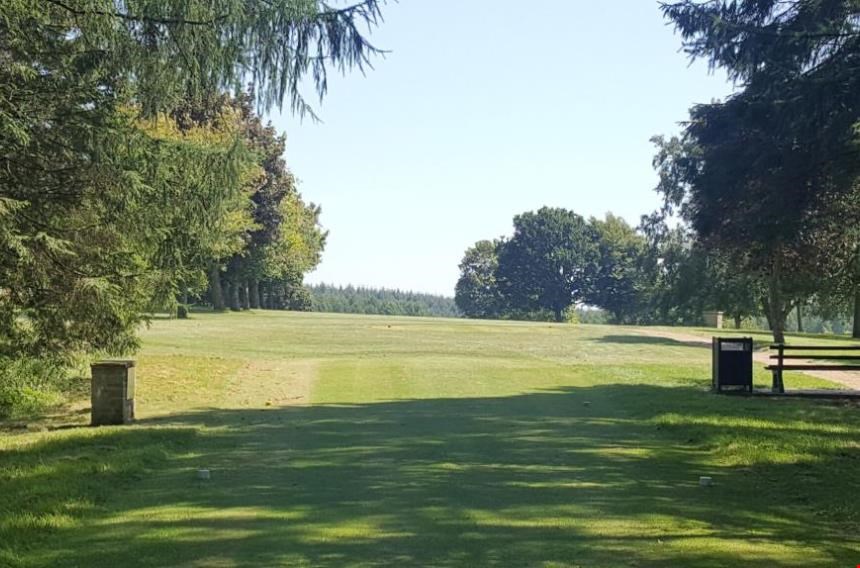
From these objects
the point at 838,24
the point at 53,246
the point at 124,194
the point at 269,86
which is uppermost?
the point at 838,24

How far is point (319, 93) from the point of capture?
1113cm

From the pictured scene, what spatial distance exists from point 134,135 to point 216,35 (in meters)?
4.55

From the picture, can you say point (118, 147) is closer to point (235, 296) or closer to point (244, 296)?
point (235, 296)

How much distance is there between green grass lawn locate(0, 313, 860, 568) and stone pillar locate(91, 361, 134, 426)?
1.69 feet

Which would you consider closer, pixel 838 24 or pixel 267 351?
pixel 838 24

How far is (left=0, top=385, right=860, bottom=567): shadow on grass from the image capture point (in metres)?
6.67

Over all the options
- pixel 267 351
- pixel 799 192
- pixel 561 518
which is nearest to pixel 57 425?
pixel 561 518

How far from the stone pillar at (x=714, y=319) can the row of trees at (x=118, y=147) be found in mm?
65058

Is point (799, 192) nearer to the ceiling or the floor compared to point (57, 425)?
nearer to the ceiling

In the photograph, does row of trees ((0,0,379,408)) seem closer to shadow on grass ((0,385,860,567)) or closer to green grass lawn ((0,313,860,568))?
green grass lawn ((0,313,860,568))

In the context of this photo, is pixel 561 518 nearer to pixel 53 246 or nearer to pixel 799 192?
pixel 53 246

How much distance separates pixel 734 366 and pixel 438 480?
12.9 meters

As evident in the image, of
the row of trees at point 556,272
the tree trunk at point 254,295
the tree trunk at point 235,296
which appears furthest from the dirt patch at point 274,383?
the row of trees at point 556,272

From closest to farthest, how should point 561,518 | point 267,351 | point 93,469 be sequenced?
point 561,518 → point 93,469 → point 267,351
